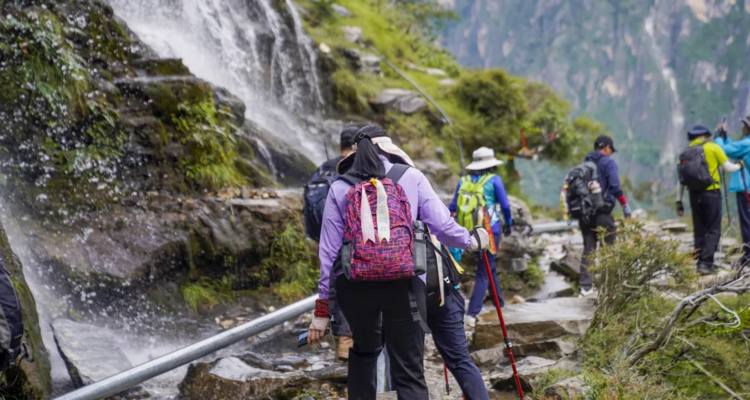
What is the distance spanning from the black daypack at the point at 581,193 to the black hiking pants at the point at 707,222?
168cm

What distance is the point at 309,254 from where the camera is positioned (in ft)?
29.4

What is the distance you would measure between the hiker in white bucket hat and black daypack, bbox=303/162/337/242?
6.12ft

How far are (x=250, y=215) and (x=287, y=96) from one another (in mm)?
7546

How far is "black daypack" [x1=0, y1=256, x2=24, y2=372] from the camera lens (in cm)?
301

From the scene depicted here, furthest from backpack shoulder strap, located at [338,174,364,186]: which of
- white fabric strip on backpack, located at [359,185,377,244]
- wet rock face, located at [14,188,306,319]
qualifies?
wet rock face, located at [14,188,306,319]

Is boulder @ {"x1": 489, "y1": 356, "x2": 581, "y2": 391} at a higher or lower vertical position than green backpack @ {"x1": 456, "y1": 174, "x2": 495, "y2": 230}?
lower

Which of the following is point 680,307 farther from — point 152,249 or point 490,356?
point 152,249

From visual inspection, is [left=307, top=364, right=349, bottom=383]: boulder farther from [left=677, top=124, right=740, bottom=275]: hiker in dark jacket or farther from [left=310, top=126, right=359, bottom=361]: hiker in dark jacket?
[left=677, top=124, right=740, bottom=275]: hiker in dark jacket

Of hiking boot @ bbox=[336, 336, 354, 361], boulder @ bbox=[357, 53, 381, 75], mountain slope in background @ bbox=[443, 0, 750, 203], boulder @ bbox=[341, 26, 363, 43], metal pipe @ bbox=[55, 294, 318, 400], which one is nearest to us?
metal pipe @ bbox=[55, 294, 318, 400]

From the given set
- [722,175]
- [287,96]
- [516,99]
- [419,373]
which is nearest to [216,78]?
[287,96]

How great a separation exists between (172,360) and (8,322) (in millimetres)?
1349

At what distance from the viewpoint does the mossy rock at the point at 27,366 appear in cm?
441

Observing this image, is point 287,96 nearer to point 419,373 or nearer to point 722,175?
point 722,175

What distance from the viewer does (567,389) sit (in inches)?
160
